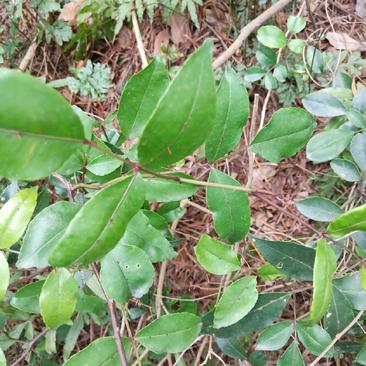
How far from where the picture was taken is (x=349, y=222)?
652 millimetres

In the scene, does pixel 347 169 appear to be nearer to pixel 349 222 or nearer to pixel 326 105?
pixel 326 105

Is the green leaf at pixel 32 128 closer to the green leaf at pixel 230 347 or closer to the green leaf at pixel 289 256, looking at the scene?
the green leaf at pixel 289 256

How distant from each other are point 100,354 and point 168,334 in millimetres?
128

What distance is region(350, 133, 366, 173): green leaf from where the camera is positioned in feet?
3.36

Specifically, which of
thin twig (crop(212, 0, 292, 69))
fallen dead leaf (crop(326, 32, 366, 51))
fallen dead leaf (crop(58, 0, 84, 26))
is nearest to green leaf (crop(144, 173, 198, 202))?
thin twig (crop(212, 0, 292, 69))

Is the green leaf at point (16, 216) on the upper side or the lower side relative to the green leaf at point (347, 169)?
upper

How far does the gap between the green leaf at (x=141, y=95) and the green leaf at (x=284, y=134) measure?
193 mm

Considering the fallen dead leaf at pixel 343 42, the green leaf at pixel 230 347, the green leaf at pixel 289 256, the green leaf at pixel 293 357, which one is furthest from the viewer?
the fallen dead leaf at pixel 343 42

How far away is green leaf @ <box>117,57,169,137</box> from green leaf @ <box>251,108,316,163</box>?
19 cm

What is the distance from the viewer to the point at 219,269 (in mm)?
868

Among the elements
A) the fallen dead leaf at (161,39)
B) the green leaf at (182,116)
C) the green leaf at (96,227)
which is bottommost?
the fallen dead leaf at (161,39)

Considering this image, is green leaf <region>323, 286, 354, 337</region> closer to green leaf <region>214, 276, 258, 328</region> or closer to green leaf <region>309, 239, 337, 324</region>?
green leaf <region>214, 276, 258, 328</region>

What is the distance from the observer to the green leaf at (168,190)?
0.81 m

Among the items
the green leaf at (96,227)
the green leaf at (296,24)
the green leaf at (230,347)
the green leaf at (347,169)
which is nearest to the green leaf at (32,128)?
the green leaf at (96,227)
